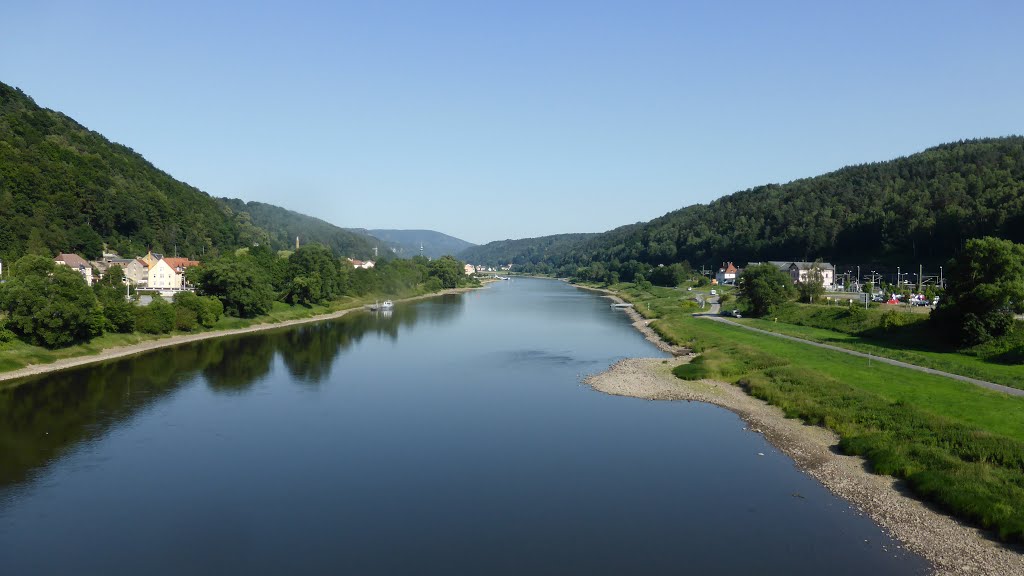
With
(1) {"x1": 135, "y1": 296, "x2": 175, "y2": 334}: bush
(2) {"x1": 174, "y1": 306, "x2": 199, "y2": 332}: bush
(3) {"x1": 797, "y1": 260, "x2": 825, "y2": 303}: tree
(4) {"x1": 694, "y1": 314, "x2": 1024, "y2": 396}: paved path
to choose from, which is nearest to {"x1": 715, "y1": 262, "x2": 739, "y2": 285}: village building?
(3) {"x1": 797, "y1": 260, "x2": 825, "y2": 303}: tree

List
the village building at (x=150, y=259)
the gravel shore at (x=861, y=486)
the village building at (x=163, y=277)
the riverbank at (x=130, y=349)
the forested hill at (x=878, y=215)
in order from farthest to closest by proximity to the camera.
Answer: the forested hill at (x=878, y=215) → the village building at (x=150, y=259) → the village building at (x=163, y=277) → the riverbank at (x=130, y=349) → the gravel shore at (x=861, y=486)

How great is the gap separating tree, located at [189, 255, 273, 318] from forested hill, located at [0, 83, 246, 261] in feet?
70.5

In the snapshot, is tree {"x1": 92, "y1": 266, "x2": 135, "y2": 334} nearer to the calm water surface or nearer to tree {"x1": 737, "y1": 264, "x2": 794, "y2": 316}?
the calm water surface

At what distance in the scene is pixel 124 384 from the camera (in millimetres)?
30172

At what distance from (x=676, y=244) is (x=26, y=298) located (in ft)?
419

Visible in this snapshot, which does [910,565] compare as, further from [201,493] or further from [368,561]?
[201,493]

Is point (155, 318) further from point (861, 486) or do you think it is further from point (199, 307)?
point (861, 486)

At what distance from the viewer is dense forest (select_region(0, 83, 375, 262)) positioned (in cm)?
6819

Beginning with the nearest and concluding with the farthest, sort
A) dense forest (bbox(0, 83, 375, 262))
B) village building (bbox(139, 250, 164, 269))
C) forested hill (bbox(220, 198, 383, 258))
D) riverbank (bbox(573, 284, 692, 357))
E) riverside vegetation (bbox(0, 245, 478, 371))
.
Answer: riverside vegetation (bbox(0, 245, 478, 371)) < riverbank (bbox(573, 284, 692, 357)) < dense forest (bbox(0, 83, 375, 262)) < village building (bbox(139, 250, 164, 269)) < forested hill (bbox(220, 198, 383, 258))

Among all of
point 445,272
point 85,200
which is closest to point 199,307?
point 85,200

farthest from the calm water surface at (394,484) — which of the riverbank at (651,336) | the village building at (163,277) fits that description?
the village building at (163,277)

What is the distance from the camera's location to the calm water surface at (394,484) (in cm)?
1356

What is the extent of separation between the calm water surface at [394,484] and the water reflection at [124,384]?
0.50ft

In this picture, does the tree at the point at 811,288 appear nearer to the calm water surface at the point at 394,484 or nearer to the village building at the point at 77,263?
the calm water surface at the point at 394,484
